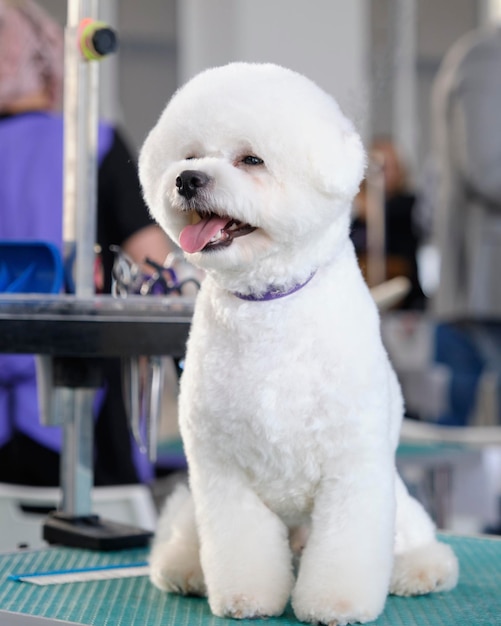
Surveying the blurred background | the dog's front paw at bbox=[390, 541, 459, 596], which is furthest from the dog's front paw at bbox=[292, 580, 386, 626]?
the blurred background

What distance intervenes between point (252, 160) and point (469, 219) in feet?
9.55

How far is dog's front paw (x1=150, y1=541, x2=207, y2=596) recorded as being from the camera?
1.18 meters

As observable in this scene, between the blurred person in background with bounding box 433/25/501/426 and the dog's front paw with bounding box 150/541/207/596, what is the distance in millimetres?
2158

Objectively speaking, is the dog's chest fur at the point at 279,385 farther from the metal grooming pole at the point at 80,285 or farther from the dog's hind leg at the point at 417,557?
the metal grooming pole at the point at 80,285

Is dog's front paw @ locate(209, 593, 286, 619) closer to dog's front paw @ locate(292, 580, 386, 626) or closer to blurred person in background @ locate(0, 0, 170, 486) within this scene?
dog's front paw @ locate(292, 580, 386, 626)

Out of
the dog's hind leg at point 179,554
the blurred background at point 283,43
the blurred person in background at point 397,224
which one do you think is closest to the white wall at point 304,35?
the blurred background at point 283,43

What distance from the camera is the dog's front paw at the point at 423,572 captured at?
1.17 meters

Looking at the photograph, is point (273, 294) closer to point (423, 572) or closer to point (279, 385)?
point (279, 385)

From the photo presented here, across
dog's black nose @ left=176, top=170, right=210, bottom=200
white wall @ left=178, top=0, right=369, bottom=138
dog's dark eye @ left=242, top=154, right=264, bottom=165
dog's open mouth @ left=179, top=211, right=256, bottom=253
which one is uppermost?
white wall @ left=178, top=0, right=369, bottom=138

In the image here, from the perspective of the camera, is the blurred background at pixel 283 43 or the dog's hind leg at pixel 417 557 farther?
the blurred background at pixel 283 43

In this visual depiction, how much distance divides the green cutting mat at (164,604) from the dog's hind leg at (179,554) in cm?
1

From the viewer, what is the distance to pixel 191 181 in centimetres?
98

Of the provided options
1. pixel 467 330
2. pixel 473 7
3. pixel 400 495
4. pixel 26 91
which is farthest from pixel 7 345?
pixel 473 7

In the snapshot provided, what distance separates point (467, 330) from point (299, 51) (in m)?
3.69
